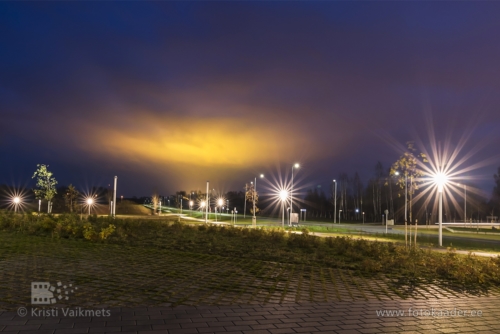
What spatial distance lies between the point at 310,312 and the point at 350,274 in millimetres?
3925

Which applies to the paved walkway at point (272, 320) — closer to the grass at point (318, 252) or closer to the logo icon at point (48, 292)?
the logo icon at point (48, 292)

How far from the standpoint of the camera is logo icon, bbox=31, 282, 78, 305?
20.1 feet

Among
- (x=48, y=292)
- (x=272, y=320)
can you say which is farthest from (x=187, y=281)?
(x=272, y=320)

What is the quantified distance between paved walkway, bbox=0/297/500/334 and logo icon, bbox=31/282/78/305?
0.56 metres

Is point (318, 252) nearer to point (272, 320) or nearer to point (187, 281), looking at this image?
point (187, 281)

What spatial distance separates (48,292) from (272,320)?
3813 millimetres

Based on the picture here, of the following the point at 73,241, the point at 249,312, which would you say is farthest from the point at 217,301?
the point at 73,241

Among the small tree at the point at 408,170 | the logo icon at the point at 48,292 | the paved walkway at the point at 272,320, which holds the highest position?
the small tree at the point at 408,170

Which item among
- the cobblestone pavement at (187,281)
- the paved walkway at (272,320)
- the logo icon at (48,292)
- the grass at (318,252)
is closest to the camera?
the paved walkway at (272,320)

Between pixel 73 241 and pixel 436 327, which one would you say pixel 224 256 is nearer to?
pixel 73 241

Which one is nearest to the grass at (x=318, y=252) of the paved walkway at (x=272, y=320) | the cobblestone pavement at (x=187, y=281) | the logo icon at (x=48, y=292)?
the cobblestone pavement at (x=187, y=281)

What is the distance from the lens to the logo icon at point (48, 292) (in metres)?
6.12

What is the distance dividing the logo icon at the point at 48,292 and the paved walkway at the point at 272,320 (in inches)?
22.0

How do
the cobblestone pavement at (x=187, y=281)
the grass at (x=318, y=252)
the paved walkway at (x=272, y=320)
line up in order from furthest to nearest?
the grass at (x=318, y=252) < the cobblestone pavement at (x=187, y=281) < the paved walkway at (x=272, y=320)
